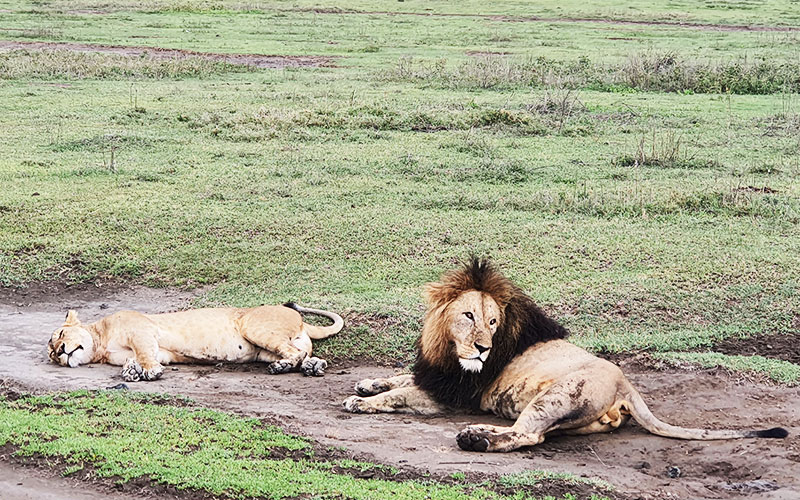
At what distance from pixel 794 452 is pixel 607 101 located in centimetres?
1288

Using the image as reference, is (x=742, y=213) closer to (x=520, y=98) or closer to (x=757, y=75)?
(x=520, y=98)

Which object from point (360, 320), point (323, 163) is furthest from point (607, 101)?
point (360, 320)

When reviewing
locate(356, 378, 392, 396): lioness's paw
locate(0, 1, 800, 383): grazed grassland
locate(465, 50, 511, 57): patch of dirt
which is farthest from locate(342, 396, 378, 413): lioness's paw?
locate(465, 50, 511, 57): patch of dirt

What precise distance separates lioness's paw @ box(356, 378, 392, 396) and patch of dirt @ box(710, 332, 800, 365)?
238 cm

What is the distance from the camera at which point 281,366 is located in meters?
6.80

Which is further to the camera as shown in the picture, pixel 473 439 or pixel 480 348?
pixel 480 348

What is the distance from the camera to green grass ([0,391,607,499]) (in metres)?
4.45

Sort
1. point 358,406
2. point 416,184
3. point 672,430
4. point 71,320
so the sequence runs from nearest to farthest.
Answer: point 672,430 < point 358,406 < point 71,320 < point 416,184

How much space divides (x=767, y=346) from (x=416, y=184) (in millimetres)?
5166

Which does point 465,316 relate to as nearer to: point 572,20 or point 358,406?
point 358,406

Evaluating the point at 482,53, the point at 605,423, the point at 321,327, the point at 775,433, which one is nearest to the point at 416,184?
the point at 321,327

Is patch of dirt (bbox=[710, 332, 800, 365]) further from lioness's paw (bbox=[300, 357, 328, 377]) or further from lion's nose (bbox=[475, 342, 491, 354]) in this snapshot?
lioness's paw (bbox=[300, 357, 328, 377])

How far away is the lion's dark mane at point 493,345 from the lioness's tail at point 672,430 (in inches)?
26.3

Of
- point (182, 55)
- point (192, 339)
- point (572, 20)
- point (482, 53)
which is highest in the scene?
point (572, 20)
